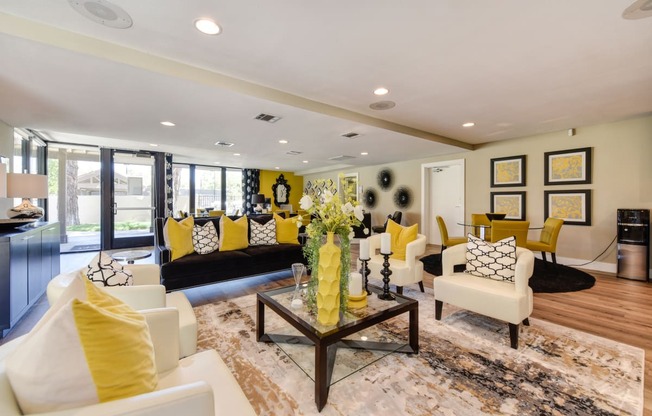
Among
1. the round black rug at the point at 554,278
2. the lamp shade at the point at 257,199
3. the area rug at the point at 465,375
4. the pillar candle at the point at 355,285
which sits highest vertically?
the lamp shade at the point at 257,199

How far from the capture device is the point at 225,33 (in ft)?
6.67

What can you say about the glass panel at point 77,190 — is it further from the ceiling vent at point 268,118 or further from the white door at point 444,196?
the white door at point 444,196

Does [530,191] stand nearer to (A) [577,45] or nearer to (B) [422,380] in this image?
(A) [577,45]

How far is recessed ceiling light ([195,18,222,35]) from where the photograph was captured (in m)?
1.90

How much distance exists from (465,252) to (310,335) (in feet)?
6.35

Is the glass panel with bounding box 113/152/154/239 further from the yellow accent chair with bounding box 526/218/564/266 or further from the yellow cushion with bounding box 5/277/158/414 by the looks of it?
the yellow accent chair with bounding box 526/218/564/266

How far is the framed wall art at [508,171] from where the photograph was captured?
5.24 meters

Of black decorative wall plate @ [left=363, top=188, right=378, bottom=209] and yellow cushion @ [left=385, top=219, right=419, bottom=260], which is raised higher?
black decorative wall plate @ [left=363, top=188, right=378, bottom=209]

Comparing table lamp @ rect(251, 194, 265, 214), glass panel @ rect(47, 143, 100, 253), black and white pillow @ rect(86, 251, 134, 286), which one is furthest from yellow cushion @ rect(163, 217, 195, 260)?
table lamp @ rect(251, 194, 265, 214)

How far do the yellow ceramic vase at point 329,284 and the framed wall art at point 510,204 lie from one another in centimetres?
507

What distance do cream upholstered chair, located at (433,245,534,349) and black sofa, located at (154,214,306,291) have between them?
2163mm

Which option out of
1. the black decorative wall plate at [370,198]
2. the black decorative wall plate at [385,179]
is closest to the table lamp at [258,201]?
the black decorative wall plate at [370,198]

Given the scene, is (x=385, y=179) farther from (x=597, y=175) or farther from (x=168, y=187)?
(x=168, y=187)

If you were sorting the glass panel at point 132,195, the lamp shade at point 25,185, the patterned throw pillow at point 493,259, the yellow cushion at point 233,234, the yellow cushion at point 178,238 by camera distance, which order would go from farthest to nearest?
the glass panel at point 132,195
the yellow cushion at point 233,234
the yellow cushion at point 178,238
the lamp shade at point 25,185
the patterned throw pillow at point 493,259
